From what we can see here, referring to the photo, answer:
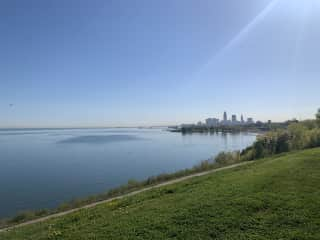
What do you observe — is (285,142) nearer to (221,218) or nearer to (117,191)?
(117,191)

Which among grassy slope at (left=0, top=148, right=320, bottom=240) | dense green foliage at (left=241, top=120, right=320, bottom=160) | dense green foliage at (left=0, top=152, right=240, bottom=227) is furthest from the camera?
dense green foliage at (left=241, top=120, right=320, bottom=160)

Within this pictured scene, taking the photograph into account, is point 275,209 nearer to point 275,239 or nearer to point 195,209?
point 275,239

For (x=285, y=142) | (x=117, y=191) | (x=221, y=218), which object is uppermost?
(x=221, y=218)

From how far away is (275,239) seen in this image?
4234 mm

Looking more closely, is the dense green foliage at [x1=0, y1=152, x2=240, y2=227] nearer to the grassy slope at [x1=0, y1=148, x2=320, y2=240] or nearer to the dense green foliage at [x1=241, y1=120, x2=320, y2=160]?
the dense green foliage at [x1=241, y1=120, x2=320, y2=160]

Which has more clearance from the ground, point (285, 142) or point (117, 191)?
point (285, 142)

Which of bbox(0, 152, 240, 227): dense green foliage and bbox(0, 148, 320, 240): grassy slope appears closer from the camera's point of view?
bbox(0, 148, 320, 240): grassy slope

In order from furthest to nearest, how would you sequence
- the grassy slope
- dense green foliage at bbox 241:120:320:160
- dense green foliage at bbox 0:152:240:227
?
dense green foliage at bbox 241:120:320:160 < dense green foliage at bbox 0:152:240:227 < the grassy slope

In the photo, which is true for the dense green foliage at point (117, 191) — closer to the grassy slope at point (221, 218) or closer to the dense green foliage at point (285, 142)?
the dense green foliage at point (285, 142)

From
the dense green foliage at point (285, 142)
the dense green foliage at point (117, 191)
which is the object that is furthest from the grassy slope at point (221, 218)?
the dense green foliage at point (285, 142)

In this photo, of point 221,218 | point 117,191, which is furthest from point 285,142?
point 221,218

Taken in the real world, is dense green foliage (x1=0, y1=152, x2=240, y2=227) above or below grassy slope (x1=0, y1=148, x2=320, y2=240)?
below

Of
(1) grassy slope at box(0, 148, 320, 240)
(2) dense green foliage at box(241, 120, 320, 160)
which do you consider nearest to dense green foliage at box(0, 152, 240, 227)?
(2) dense green foliage at box(241, 120, 320, 160)

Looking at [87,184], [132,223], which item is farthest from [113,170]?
[132,223]
